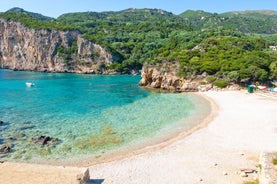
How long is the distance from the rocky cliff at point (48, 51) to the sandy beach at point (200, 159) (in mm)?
93334

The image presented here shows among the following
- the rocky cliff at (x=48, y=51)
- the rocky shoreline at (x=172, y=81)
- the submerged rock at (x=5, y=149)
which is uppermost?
the rocky cliff at (x=48, y=51)

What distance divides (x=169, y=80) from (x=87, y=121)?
33.1 meters

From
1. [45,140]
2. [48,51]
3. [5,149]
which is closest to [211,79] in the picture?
[45,140]

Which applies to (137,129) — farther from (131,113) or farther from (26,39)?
(26,39)

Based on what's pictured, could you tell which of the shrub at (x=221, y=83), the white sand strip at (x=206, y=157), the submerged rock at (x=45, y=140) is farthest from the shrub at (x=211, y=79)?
the submerged rock at (x=45, y=140)

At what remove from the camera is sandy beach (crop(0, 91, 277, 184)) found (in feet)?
61.0

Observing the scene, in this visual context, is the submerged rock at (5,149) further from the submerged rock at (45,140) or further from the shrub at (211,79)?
the shrub at (211,79)

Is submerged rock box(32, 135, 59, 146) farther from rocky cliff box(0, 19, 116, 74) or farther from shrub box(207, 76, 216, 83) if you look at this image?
rocky cliff box(0, 19, 116, 74)

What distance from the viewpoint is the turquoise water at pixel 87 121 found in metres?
25.7

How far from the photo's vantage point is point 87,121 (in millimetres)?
35500

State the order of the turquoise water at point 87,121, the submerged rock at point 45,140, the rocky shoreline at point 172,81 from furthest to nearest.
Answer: the rocky shoreline at point 172,81
the submerged rock at point 45,140
the turquoise water at point 87,121

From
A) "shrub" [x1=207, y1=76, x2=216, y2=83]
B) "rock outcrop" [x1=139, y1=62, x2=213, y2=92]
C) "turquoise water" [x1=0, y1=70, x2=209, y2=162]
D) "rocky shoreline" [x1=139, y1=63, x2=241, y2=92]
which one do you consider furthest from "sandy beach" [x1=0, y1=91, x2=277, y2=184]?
"shrub" [x1=207, y1=76, x2=216, y2=83]

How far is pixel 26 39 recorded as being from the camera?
133 m

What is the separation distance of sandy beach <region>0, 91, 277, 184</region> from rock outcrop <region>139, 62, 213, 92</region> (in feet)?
91.9
